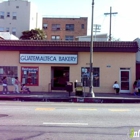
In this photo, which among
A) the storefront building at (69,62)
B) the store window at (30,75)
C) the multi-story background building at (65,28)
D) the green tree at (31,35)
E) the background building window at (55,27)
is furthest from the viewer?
the background building window at (55,27)

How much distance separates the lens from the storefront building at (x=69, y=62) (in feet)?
84.6

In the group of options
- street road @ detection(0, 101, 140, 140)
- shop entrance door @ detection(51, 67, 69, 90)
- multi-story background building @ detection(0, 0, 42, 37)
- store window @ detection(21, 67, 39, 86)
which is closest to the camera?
street road @ detection(0, 101, 140, 140)

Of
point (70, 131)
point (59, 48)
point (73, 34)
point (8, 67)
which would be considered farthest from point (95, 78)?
point (73, 34)

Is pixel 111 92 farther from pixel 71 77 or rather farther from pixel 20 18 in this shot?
pixel 20 18

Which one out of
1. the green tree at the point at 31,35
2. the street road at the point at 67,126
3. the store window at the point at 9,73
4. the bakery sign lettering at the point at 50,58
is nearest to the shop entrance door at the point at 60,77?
the bakery sign lettering at the point at 50,58

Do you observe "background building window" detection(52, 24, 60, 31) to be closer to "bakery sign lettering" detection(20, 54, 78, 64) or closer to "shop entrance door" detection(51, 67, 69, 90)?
"shop entrance door" detection(51, 67, 69, 90)

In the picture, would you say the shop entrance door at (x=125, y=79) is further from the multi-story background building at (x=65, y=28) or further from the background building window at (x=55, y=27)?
the background building window at (x=55, y=27)

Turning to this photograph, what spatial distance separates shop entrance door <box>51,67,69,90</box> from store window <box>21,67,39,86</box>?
A: 1535 mm

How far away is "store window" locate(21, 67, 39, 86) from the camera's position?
2619 centimetres

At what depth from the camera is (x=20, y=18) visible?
55719 mm

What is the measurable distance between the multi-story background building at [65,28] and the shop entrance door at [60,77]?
3825 cm

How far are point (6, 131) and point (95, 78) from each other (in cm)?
1792

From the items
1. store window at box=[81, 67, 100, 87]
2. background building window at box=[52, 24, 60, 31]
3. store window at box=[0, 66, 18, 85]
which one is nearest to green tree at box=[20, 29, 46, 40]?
background building window at box=[52, 24, 60, 31]

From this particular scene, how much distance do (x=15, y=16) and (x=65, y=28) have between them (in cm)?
1345
